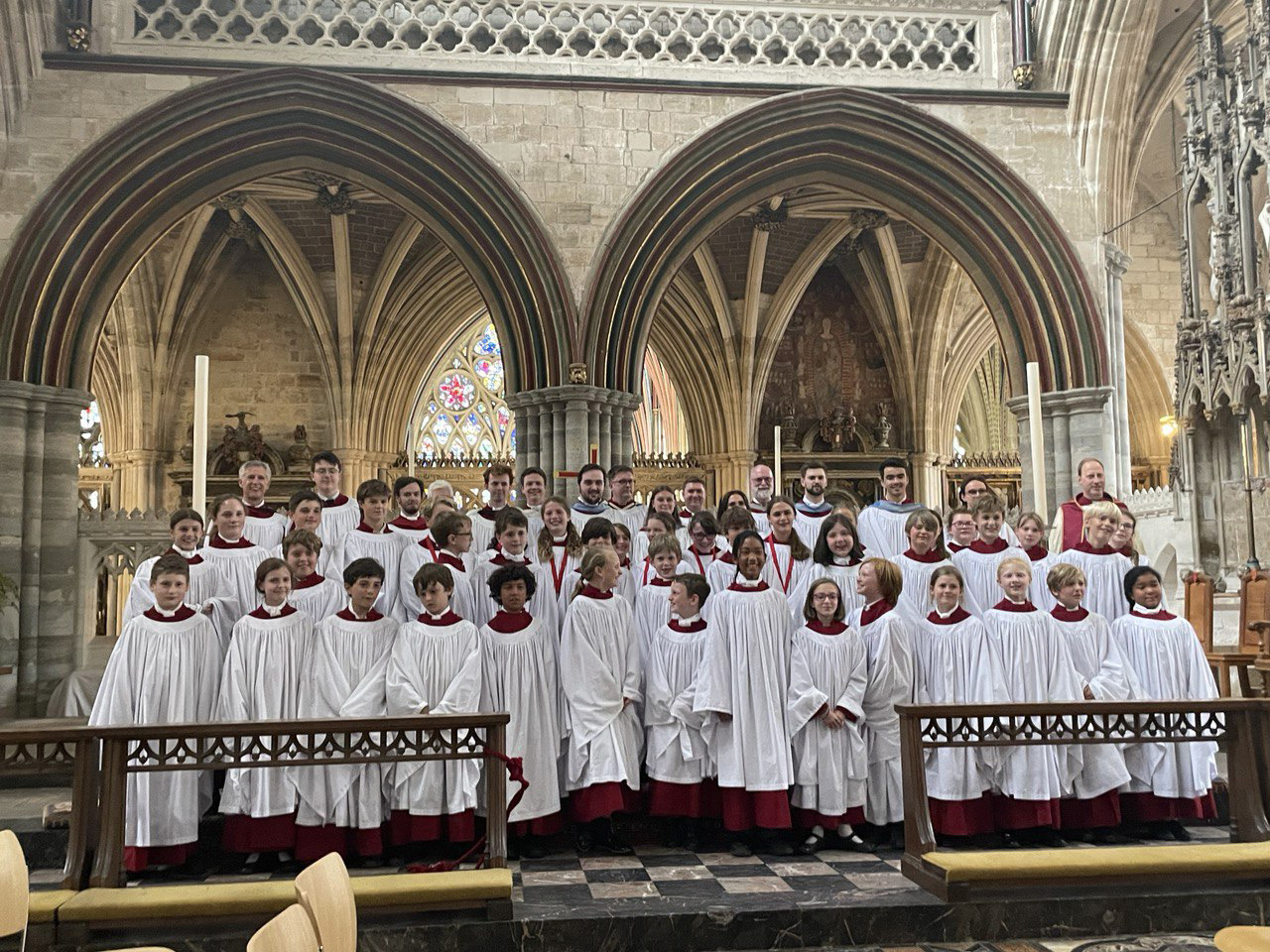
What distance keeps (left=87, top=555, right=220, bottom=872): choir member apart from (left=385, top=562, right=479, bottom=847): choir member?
2.76ft

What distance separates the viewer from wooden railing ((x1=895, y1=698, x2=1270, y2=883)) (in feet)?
15.5

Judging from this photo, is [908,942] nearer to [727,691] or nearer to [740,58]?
[727,691]

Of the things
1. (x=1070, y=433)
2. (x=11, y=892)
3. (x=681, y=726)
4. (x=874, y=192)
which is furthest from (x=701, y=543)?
(x=874, y=192)

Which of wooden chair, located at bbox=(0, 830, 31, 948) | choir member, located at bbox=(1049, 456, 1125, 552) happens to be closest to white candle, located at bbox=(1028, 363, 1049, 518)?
choir member, located at bbox=(1049, 456, 1125, 552)

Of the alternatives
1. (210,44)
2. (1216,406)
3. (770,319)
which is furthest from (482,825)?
(770,319)

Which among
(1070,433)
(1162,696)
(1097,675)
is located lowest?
(1162,696)

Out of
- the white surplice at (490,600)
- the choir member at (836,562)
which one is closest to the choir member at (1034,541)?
the choir member at (836,562)

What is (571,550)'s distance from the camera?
625cm

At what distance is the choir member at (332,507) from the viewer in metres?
6.68

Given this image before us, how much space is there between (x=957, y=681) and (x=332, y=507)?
12.1 feet

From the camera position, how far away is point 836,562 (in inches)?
240

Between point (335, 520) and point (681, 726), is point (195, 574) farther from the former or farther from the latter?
point (681, 726)

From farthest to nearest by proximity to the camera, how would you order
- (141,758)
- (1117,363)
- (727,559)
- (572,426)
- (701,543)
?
(1117,363), (572,426), (701,543), (727,559), (141,758)

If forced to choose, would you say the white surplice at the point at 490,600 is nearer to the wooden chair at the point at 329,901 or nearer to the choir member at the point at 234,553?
the choir member at the point at 234,553
